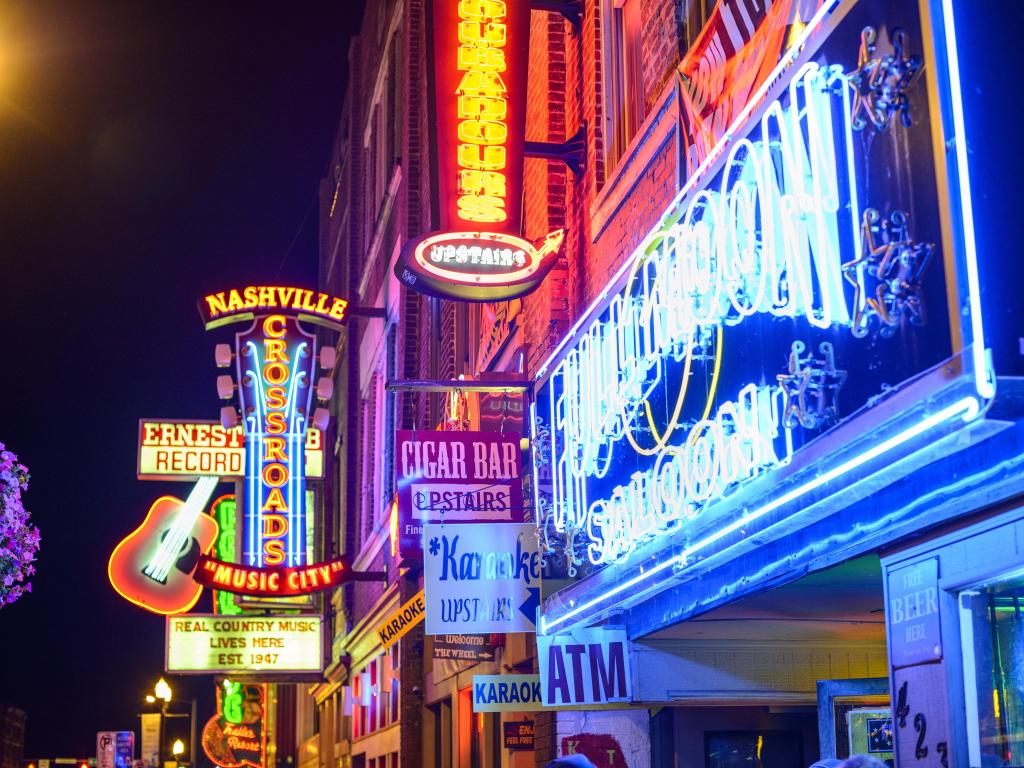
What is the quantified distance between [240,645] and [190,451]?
3841 millimetres

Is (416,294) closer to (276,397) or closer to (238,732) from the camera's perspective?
(276,397)

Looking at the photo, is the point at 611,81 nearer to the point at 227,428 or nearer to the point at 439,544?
the point at 439,544

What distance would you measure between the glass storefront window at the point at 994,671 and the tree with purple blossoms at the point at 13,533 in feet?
30.7

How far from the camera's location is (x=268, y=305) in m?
23.9

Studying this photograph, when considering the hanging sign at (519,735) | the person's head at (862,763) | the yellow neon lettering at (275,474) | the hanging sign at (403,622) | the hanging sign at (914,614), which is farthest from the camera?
the yellow neon lettering at (275,474)

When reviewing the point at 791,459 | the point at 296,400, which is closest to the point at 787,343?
the point at 791,459

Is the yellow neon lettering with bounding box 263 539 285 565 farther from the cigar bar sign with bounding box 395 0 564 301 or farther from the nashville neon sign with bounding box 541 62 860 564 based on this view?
the nashville neon sign with bounding box 541 62 860 564

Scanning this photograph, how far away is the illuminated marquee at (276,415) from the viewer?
2384cm

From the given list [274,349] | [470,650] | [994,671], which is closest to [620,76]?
[470,650]

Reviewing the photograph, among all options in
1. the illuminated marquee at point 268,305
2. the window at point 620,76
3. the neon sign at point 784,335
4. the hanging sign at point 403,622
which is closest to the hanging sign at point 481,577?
the neon sign at point 784,335

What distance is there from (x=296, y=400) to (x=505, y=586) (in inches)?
511

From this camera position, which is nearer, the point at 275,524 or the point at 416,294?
the point at 416,294

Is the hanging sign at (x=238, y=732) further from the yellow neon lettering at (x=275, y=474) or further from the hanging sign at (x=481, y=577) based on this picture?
the hanging sign at (x=481, y=577)

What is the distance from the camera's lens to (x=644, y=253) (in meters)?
8.26
